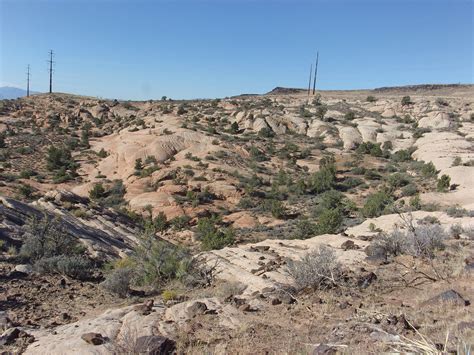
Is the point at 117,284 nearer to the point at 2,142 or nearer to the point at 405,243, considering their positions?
the point at 405,243

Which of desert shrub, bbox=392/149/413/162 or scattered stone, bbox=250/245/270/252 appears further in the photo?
desert shrub, bbox=392/149/413/162

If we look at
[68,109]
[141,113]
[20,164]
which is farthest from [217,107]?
[20,164]

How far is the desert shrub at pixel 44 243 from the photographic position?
998cm

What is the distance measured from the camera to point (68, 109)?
5222 cm

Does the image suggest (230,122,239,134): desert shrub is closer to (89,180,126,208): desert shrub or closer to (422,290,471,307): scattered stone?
(89,180,126,208): desert shrub

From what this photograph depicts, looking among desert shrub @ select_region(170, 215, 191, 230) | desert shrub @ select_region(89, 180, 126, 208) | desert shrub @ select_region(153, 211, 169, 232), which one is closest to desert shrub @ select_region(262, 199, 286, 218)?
desert shrub @ select_region(170, 215, 191, 230)

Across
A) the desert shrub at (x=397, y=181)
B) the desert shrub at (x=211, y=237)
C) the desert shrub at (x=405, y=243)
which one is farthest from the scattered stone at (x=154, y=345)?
the desert shrub at (x=397, y=181)

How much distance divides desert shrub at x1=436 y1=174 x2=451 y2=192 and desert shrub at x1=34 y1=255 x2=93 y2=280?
2345cm

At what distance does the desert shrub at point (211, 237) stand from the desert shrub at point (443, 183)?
1484 centimetres

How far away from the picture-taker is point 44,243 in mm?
10375

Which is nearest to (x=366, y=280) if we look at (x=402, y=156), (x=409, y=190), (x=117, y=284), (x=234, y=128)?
(x=117, y=284)

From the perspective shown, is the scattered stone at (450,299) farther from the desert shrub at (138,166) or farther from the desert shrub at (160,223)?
Result: the desert shrub at (138,166)

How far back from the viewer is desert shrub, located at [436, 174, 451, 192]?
25727 mm

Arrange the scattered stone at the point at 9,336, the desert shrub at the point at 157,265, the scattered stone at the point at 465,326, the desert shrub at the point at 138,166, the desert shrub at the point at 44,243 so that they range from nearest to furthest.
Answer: the scattered stone at the point at 465,326 < the scattered stone at the point at 9,336 < the desert shrub at the point at 157,265 < the desert shrub at the point at 44,243 < the desert shrub at the point at 138,166
